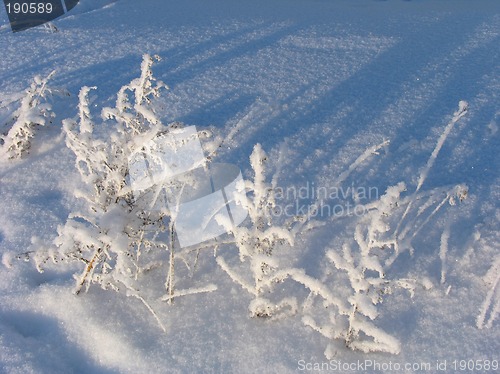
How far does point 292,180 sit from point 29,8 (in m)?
3.20

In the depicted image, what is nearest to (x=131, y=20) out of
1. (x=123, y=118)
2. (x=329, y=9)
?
(x=329, y=9)

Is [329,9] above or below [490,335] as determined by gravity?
above

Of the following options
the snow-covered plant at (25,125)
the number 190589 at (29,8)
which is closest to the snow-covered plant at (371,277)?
the snow-covered plant at (25,125)

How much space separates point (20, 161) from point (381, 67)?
2184 mm

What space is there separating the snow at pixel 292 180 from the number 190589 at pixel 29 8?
0.33ft

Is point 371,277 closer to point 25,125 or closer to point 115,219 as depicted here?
point 115,219

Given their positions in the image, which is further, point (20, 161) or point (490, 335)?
point (20, 161)

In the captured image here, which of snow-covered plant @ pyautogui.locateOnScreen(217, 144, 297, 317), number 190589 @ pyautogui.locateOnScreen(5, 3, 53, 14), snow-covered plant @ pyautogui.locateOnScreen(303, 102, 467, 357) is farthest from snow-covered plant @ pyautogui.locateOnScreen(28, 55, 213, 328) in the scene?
number 190589 @ pyautogui.locateOnScreen(5, 3, 53, 14)

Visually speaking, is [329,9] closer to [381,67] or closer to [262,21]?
[262,21]

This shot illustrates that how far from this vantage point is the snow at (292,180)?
1.85m

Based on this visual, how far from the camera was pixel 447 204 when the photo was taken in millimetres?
2377

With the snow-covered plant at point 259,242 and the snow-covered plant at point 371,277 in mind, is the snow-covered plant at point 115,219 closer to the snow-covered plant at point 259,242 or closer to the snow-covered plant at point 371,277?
the snow-covered plant at point 259,242

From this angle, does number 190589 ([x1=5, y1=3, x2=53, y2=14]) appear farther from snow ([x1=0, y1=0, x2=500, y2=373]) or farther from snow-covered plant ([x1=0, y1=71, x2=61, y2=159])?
snow-covered plant ([x1=0, y1=71, x2=61, y2=159])

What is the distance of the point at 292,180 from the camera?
2541 mm
